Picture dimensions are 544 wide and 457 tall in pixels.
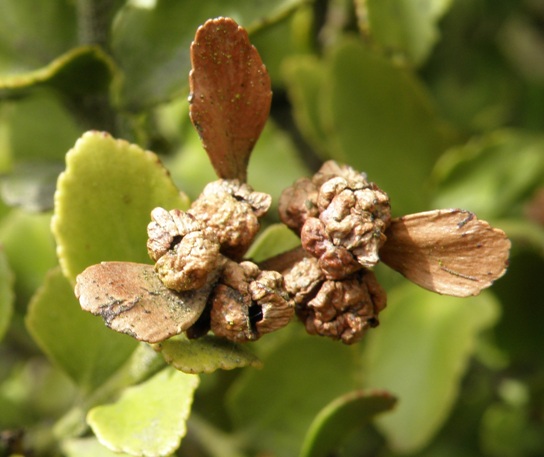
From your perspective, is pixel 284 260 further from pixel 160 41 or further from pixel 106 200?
pixel 160 41

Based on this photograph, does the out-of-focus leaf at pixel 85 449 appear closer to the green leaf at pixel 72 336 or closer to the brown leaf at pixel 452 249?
the green leaf at pixel 72 336

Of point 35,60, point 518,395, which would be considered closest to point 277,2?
point 35,60

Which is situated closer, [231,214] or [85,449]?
[231,214]

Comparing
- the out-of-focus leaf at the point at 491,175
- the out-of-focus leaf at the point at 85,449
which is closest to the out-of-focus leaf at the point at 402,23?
the out-of-focus leaf at the point at 491,175

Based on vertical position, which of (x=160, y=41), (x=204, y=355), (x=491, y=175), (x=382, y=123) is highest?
(x=160, y=41)

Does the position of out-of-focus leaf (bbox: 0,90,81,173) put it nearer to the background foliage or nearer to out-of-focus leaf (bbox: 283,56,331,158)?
the background foliage

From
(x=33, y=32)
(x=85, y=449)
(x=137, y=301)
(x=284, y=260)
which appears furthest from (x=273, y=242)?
(x=33, y=32)
